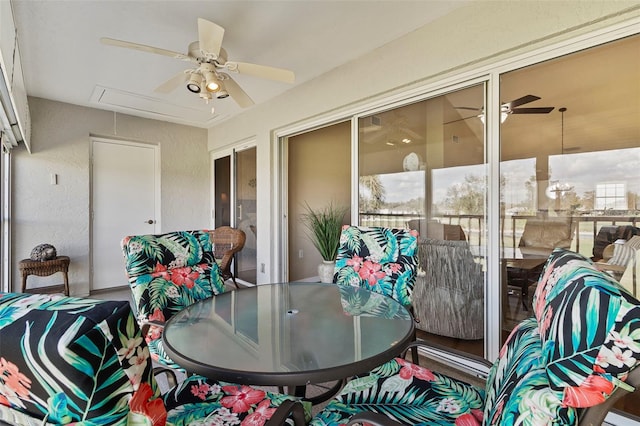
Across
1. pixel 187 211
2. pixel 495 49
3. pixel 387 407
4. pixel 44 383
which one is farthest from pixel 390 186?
pixel 187 211

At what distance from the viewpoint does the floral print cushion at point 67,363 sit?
0.47m

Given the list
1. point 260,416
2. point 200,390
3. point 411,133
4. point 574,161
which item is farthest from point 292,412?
point 411,133

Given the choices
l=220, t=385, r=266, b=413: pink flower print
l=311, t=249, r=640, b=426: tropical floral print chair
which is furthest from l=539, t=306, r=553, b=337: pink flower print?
l=220, t=385, r=266, b=413: pink flower print

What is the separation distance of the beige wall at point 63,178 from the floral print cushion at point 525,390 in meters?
4.99

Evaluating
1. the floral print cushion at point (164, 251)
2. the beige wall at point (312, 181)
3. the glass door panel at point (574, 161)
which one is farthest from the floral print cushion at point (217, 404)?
the beige wall at point (312, 181)

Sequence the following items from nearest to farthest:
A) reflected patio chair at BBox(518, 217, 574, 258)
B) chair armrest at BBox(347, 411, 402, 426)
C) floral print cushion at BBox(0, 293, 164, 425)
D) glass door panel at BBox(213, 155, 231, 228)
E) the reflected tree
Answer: floral print cushion at BBox(0, 293, 164, 425)
chair armrest at BBox(347, 411, 402, 426)
reflected patio chair at BBox(518, 217, 574, 258)
the reflected tree
glass door panel at BBox(213, 155, 231, 228)

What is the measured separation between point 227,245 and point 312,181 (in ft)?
5.12

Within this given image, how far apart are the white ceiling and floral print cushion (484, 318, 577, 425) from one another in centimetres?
222

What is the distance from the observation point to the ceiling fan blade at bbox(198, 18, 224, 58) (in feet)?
6.00

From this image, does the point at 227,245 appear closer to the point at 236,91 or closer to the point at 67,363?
the point at 236,91

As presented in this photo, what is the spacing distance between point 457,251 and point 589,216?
84 cm

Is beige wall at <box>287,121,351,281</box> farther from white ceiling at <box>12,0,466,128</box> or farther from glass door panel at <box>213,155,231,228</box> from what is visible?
glass door panel at <box>213,155,231,228</box>

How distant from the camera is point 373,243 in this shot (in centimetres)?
200

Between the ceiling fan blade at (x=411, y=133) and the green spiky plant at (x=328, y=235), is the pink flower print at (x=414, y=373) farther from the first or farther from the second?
the green spiky plant at (x=328, y=235)
